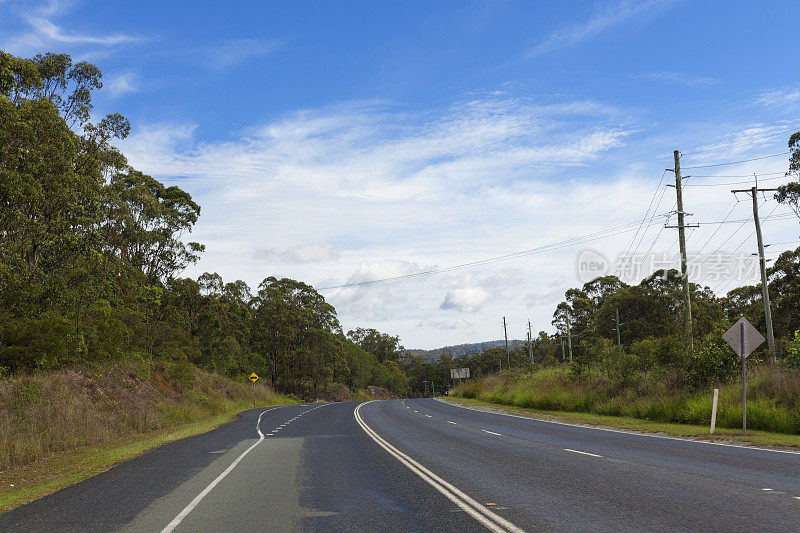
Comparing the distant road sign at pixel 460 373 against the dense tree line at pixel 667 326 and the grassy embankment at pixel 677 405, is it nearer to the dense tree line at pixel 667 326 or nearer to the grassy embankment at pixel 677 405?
the dense tree line at pixel 667 326

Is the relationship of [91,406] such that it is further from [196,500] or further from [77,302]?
[196,500]

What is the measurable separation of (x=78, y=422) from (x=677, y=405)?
2069cm

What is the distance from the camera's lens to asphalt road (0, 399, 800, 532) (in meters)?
6.85

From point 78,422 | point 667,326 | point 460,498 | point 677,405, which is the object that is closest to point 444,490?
point 460,498

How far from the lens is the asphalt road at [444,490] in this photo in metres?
6.85

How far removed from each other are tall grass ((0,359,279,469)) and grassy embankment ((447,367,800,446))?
57.2ft

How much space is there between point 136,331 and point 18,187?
2119cm

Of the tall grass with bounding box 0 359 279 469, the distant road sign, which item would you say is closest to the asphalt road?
the tall grass with bounding box 0 359 279 469

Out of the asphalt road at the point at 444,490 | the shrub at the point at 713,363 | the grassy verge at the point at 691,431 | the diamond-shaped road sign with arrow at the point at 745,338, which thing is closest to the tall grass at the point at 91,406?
the asphalt road at the point at 444,490

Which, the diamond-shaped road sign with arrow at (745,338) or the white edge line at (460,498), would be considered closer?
the white edge line at (460,498)

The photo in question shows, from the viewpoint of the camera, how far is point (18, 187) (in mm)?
17734

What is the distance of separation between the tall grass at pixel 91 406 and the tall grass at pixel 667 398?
19556 mm

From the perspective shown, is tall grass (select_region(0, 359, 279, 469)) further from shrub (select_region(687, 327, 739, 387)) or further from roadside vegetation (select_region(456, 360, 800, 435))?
shrub (select_region(687, 327, 739, 387))

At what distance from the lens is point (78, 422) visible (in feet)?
62.1
